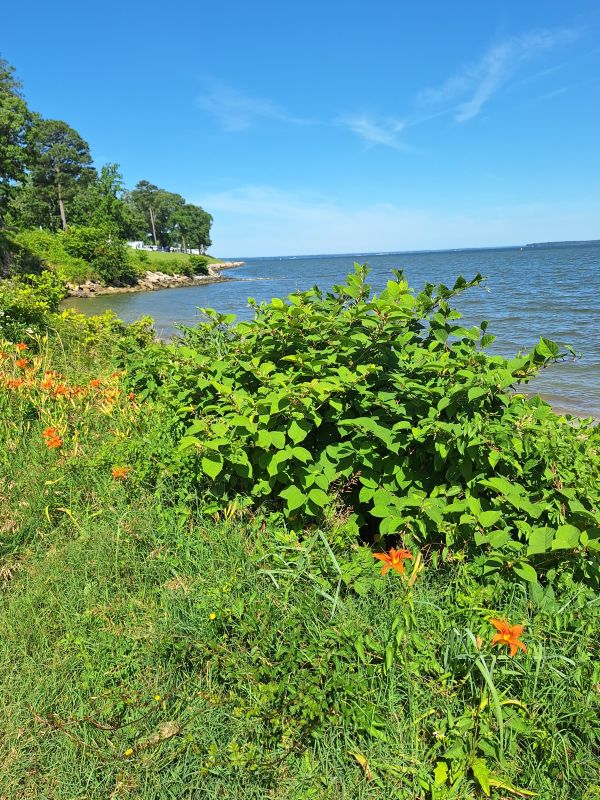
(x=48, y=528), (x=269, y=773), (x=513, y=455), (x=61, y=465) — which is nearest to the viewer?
(x=269, y=773)

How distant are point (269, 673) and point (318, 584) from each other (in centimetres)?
46

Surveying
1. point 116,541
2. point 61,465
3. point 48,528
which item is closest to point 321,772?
point 116,541

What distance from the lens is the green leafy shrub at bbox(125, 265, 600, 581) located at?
2.40m

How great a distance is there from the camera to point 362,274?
3.14 meters

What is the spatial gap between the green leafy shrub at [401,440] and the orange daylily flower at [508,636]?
36cm

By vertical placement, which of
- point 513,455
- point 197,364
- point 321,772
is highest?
point 197,364

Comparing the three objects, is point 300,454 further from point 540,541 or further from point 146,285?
point 146,285

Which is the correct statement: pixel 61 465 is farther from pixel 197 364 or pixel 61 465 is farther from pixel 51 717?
pixel 51 717

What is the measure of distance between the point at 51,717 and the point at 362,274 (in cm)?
278

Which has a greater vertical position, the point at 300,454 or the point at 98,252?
the point at 98,252

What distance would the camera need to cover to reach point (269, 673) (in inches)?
80.5

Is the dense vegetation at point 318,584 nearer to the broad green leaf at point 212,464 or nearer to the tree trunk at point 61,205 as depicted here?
the broad green leaf at point 212,464

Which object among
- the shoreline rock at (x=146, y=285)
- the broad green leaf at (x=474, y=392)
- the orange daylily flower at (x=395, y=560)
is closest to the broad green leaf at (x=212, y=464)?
the orange daylily flower at (x=395, y=560)

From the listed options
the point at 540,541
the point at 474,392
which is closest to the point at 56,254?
the point at 474,392
